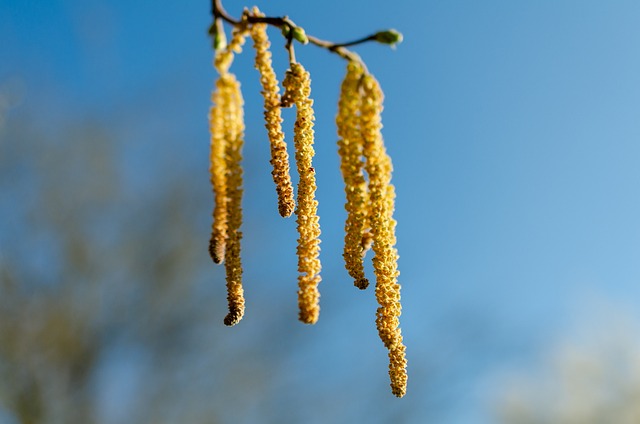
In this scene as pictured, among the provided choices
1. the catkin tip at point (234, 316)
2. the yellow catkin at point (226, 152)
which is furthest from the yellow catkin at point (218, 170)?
the catkin tip at point (234, 316)

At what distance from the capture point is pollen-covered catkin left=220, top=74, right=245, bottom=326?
3.87ft

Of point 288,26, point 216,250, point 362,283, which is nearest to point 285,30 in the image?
point 288,26

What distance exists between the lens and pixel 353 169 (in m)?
1.21

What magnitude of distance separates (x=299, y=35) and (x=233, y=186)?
28 cm

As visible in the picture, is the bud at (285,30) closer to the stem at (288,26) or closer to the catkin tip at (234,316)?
the stem at (288,26)

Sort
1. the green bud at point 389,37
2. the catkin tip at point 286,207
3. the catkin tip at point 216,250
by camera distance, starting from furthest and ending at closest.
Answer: the catkin tip at point 286,207
the catkin tip at point 216,250
the green bud at point 389,37

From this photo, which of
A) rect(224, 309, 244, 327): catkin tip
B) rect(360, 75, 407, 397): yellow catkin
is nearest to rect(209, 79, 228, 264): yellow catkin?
→ rect(224, 309, 244, 327): catkin tip

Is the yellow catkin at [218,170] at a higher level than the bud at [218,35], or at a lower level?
lower

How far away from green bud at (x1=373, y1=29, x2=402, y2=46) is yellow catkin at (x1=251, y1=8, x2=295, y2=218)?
0.68 ft

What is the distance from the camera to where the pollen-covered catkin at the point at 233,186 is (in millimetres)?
1180

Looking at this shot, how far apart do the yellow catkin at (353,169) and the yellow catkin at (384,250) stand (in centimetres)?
2
